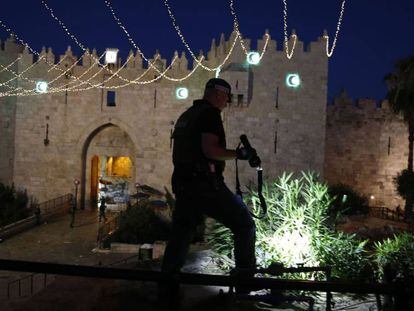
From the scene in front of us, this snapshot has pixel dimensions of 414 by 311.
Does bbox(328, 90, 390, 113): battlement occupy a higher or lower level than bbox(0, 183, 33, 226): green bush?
higher

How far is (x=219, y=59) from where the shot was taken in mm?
15742

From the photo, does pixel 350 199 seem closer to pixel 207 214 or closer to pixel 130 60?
pixel 130 60

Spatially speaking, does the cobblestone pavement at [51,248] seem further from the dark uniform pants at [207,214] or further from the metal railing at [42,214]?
the dark uniform pants at [207,214]

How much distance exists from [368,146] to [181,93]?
30.1 ft

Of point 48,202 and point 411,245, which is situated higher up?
point 411,245

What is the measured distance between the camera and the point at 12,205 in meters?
18.5

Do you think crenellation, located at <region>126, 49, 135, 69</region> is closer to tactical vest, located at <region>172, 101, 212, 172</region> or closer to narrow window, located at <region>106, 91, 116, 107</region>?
narrow window, located at <region>106, 91, 116, 107</region>

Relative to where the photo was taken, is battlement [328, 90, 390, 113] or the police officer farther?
battlement [328, 90, 390, 113]

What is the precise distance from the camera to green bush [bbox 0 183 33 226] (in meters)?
18.1

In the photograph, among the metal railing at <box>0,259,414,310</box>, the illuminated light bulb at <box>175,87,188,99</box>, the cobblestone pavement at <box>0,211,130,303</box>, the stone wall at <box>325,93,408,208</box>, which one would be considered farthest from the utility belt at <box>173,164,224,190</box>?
the stone wall at <box>325,93,408,208</box>

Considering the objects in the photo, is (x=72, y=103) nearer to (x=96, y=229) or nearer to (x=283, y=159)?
(x=96, y=229)

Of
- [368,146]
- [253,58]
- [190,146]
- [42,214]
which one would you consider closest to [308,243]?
[190,146]

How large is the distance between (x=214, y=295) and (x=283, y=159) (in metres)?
10.9

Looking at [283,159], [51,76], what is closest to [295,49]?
[283,159]
